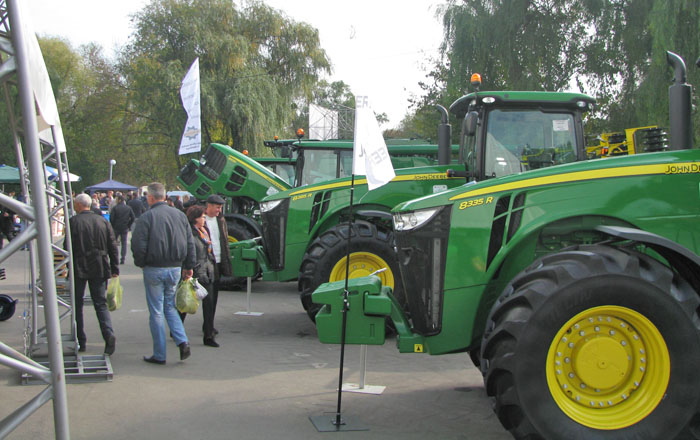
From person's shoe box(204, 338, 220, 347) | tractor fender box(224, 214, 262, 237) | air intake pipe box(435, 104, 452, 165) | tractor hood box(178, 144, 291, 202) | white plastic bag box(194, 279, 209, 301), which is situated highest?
air intake pipe box(435, 104, 452, 165)

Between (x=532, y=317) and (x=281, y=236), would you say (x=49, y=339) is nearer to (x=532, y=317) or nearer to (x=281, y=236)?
(x=532, y=317)

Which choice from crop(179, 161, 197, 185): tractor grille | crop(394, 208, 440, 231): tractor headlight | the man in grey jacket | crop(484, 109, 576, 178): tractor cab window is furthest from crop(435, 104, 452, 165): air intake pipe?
crop(179, 161, 197, 185): tractor grille

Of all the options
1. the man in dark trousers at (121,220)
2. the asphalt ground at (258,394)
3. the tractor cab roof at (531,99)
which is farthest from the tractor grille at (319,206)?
the man in dark trousers at (121,220)

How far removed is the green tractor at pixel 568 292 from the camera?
12.6ft

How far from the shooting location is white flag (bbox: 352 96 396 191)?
17.6 ft

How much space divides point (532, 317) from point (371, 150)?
7.06 ft

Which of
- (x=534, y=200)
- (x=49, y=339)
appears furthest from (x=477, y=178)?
(x=49, y=339)

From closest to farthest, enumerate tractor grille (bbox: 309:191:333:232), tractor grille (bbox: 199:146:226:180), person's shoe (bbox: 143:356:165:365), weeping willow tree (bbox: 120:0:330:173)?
person's shoe (bbox: 143:356:165:365) → tractor grille (bbox: 309:191:333:232) → tractor grille (bbox: 199:146:226:180) → weeping willow tree (bbox: 120:0:330:173)

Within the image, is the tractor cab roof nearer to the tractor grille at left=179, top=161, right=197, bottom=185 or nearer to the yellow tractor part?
the yellow tractor part

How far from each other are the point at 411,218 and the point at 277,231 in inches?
189

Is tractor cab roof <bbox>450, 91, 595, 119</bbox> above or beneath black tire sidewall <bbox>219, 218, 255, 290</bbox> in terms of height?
above

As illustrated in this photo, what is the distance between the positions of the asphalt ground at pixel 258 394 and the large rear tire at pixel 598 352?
0.96 m

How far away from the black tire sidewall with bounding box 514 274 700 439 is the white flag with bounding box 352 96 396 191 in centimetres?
198

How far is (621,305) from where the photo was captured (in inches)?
152
